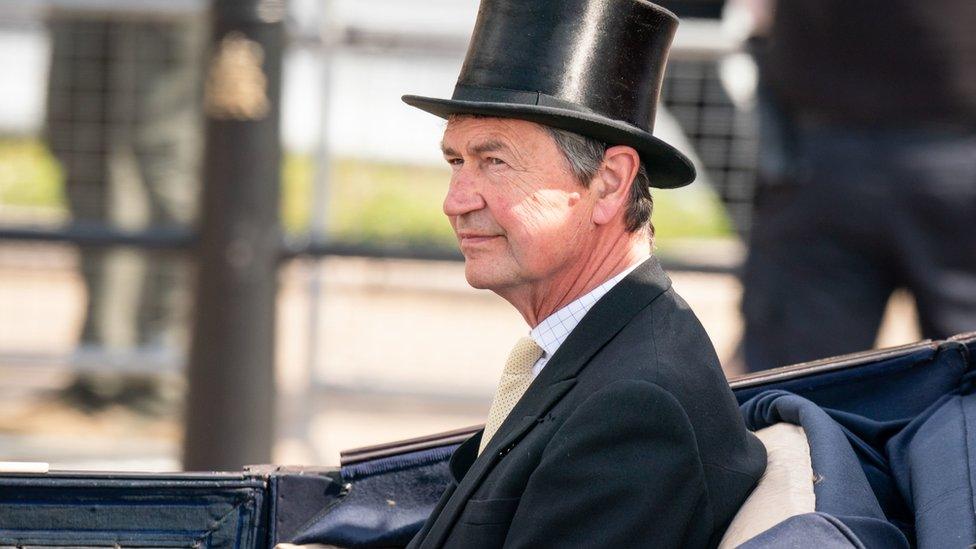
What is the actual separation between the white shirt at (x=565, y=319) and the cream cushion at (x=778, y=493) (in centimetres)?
33

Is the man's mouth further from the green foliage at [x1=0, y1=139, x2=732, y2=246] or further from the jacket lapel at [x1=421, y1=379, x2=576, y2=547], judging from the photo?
the green foliage at [x1=0, y1=139, x2=732, y2=246]

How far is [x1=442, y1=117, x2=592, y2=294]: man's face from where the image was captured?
2168 millimetres

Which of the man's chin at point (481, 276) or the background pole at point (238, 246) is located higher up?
the background pole at point (238, 246)

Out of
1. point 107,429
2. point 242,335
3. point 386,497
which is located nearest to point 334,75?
point 242,335

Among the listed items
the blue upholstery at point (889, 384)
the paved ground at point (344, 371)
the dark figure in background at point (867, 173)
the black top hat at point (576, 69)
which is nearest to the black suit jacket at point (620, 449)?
the black top hat at point (576, 69)

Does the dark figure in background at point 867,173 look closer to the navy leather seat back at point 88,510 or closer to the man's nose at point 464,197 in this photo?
the man's nose at point 464,197

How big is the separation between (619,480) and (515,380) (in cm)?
49

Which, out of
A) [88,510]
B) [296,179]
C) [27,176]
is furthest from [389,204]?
[88,510]

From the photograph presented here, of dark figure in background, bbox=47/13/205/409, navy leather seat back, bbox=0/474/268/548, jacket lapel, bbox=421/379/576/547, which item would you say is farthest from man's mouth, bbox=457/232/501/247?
dark figure in background, bbox=47/13/205/409

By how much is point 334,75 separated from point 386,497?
2.98m

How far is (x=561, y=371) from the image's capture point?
2031 millimetres

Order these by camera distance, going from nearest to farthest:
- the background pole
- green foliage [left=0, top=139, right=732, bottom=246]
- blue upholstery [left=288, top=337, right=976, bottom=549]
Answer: blue upholstery [left=288, top=337, right=976, bottom=549], the background pole, green foliage [left=0, top=139, right=732, bottom=246]

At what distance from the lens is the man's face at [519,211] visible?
85.4 inches

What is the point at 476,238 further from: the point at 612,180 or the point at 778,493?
the point at 778,493
